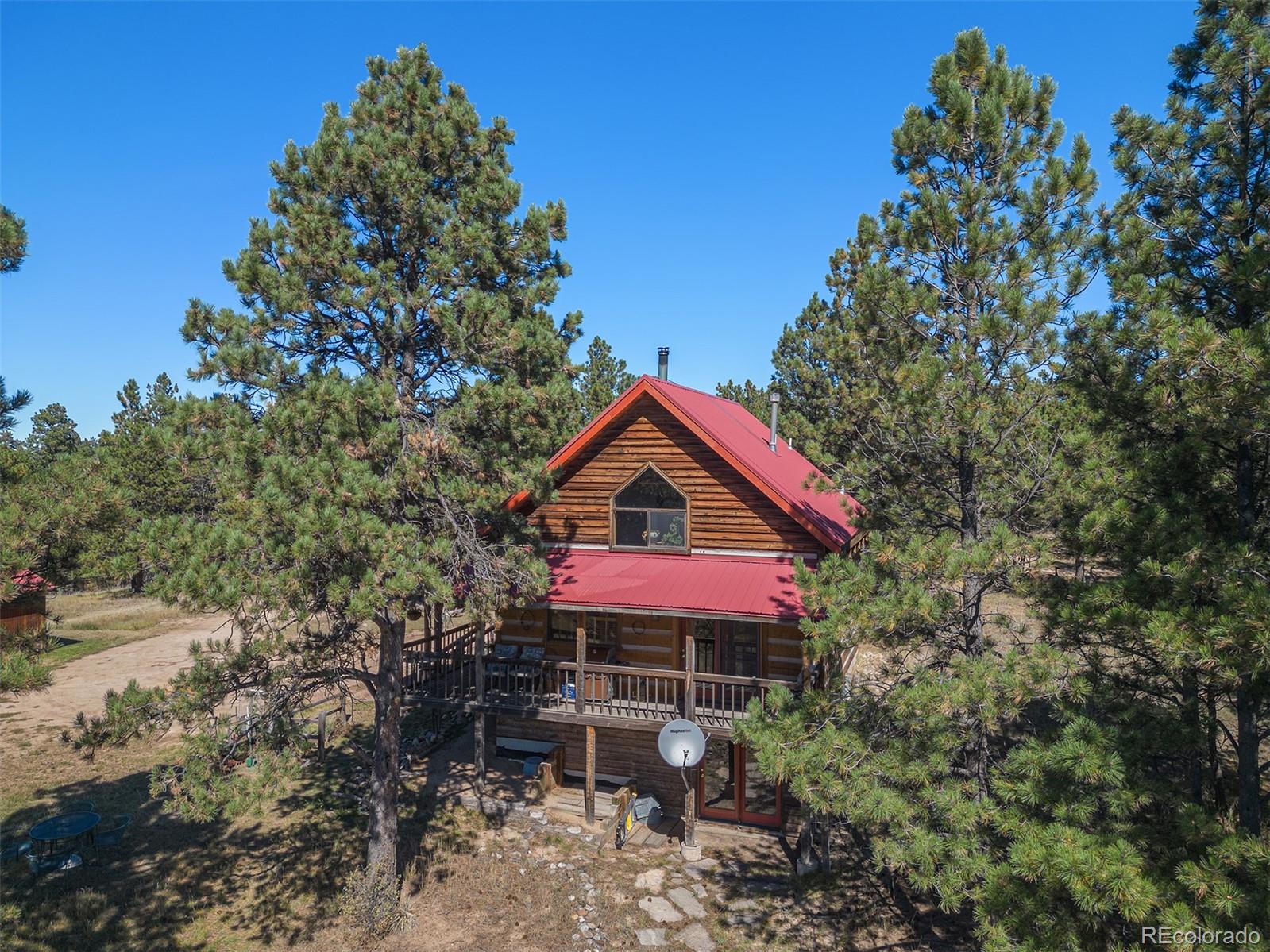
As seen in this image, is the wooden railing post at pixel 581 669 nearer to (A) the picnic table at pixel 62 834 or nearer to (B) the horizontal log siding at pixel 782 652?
(B) the horizontal log siding at pixel 782 652

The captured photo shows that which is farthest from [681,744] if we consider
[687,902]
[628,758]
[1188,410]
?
[1188,410]

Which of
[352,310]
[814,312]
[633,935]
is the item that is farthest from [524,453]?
[814,312]

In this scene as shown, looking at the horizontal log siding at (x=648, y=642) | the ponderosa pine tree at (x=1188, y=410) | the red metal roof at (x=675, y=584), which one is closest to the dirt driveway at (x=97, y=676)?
the horizontal log siding at (x=648, y=642)

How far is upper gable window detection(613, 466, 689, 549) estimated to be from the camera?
1556 cm

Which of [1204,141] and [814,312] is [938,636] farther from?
[814,312]

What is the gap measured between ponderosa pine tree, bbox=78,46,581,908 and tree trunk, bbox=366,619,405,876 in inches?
1.7

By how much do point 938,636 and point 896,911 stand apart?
5.23 metres

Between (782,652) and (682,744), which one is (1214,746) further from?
(682,744)

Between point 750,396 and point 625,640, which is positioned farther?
point 750,396

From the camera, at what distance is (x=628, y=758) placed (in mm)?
15867

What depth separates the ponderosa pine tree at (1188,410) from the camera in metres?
6.02

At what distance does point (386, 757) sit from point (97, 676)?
847 inches
